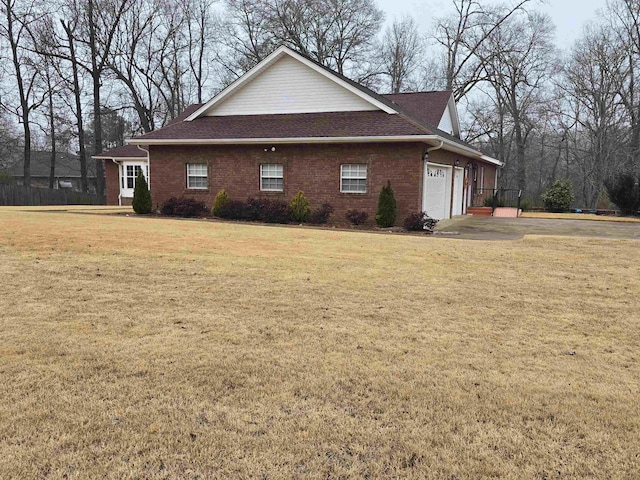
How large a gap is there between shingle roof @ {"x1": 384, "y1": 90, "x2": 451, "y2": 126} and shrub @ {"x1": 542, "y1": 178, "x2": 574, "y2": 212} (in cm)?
819

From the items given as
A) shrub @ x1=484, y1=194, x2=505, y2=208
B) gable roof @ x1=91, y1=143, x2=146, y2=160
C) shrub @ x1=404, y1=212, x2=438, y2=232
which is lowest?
shrub @ x1=404, y1=212, x2=438, y2=232

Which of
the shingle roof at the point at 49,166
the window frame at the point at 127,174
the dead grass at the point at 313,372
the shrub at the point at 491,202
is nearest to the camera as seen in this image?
the dead grass at the point at 313,372

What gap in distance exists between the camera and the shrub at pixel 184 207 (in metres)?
18.4

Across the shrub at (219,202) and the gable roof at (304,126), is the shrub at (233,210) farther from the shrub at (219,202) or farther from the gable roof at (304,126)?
the gable roof at (304,126)

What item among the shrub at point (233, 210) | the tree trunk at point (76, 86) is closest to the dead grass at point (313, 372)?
the shrub at point (233, 210)

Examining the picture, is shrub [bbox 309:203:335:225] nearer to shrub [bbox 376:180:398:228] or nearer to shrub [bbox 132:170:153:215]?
shrub [bbox 376:180:398:228]

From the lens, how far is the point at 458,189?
2208cm

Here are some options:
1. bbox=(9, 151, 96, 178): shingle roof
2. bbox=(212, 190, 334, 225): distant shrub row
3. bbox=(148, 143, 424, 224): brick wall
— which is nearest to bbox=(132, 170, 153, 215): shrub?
bbox=(148, 143, 424, 224): brick wall

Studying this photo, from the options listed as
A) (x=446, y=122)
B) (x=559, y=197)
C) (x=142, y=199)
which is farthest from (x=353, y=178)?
(x=559, y=197)

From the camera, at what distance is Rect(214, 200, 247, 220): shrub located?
17.5 m

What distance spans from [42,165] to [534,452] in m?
53.6

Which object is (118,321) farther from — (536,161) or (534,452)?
→ (536,161)

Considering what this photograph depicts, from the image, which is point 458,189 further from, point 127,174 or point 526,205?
point 127,174

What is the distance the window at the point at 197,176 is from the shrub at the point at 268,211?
8.64 ft
